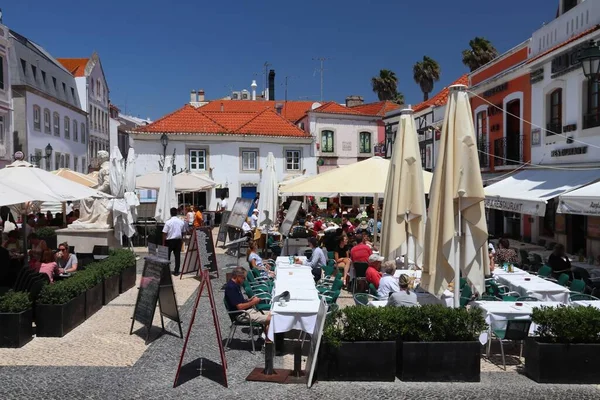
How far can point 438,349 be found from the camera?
24.2ft

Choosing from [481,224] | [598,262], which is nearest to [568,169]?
[598,262]

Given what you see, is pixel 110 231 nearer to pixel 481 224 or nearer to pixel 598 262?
pixel 481 224

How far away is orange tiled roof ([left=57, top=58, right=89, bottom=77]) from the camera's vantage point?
159ft

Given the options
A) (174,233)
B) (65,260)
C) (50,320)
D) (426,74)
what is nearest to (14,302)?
(50,320)

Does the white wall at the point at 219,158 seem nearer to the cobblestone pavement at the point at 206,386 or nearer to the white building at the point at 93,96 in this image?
the white building at the point at 93,96

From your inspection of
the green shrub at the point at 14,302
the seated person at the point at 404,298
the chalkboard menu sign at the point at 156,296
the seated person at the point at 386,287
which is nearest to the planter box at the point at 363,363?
the seated person at the point at 404,298

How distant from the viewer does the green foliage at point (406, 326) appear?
7.42 metres

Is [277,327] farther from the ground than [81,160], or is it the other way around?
[81,160]

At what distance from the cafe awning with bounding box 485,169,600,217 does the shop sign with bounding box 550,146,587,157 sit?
541mm

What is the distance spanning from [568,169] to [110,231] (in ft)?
43.4

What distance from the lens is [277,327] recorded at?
8164 millimetres

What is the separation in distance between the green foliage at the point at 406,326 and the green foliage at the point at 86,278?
4.69 m

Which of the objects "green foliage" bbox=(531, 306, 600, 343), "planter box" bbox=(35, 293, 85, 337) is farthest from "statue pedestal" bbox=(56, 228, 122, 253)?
"green foliage" bbox=(531, 306, 600, 343)

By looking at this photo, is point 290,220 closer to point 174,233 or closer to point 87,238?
point 174,233
